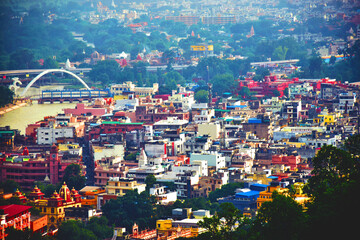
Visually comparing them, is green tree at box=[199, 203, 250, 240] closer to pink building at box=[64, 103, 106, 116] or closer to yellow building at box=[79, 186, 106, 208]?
yellow building at box=[79, 186, 106, 208]

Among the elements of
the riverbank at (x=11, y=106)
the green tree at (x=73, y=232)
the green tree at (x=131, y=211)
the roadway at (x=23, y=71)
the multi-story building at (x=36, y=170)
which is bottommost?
the green tree at (x=73, y=232)

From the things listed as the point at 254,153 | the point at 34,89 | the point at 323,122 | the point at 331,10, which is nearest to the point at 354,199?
the point at 254,153

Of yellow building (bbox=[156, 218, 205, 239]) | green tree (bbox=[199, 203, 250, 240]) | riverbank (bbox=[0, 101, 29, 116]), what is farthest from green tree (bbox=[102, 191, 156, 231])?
riverbank (bbox=[0, 101, 29, 116])

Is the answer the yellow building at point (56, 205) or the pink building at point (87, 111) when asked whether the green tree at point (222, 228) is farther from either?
the pink building at point (87, 111)

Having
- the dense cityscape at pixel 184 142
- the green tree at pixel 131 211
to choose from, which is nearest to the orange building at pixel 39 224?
the dense cityscape at pixel 184 142

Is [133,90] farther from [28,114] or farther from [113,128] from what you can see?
[113,128]

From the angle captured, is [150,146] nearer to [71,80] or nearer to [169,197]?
[169,197]
